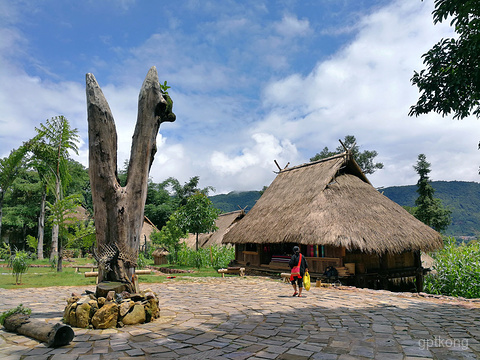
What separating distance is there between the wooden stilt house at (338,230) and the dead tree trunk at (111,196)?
24.5ft

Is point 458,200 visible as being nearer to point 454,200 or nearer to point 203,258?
point 454,200

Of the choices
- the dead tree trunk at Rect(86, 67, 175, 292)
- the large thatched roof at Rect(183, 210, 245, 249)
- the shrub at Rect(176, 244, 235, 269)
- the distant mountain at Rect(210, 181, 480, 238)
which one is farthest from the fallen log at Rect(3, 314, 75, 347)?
the distant mountain at Rect(210, 181, 480, 238)

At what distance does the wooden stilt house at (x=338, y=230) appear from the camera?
11797 mm

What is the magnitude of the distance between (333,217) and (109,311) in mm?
9279

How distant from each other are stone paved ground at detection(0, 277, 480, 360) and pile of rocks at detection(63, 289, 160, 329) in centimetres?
20

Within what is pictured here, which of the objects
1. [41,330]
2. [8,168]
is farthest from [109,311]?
[8,168]

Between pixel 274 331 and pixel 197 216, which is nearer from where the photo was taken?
pixel 274 331

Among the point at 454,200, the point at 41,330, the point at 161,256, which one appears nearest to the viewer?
the point at 41,330

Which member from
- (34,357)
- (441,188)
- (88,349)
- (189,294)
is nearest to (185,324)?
(88,349)

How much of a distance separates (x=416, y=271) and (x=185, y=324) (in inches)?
524

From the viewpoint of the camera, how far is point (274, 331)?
4949 millimetres

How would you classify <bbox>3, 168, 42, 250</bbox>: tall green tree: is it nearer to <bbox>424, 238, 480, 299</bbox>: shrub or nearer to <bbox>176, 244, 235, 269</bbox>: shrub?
<bbox>176, 244, 235, 269</bbox>: shrub

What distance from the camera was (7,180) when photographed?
58.4 ft

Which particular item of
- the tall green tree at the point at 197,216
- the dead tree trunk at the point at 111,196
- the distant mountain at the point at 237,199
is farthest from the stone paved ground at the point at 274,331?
the distant mountain at the point at 237,199
